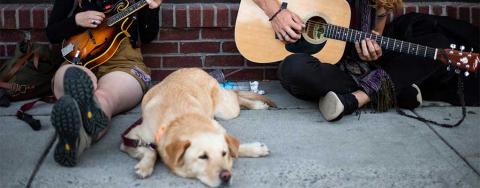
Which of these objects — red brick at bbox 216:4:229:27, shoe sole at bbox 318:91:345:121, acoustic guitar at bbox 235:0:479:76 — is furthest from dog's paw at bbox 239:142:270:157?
red brick at bbox 216:4:229:27

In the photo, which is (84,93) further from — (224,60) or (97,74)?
(224,60)

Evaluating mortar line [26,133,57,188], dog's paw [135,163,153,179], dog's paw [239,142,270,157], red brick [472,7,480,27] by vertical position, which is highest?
red brick [472,7,480,27]

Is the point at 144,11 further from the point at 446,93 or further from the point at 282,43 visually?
the point at 446,93

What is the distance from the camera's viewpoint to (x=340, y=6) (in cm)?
385

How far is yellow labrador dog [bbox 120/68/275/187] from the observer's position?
272 cm

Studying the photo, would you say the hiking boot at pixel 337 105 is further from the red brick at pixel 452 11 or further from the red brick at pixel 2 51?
the red brick at pixel 2 51

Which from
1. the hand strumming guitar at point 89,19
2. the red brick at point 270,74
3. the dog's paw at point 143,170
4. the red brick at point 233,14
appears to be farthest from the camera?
the red brick at point 270,74

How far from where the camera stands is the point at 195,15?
4281 mm

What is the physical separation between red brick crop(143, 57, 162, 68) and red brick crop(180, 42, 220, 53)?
178 millimetres

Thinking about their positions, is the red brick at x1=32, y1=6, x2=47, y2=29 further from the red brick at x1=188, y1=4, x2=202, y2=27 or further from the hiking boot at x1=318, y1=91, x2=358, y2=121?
the hiking boot at x1=318, y1=91, x2=358, y2=121

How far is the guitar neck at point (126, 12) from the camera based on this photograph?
3709mm

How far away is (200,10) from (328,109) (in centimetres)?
123

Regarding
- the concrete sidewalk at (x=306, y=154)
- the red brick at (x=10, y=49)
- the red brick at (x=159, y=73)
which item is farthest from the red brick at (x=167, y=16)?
the red brick at (x=10, y=49)

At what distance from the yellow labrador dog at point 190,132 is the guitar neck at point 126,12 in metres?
0.47
